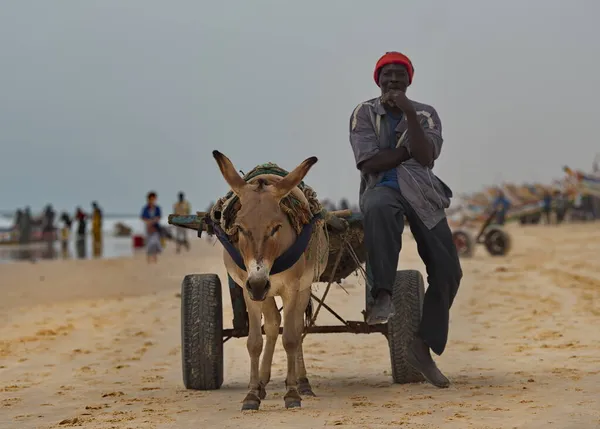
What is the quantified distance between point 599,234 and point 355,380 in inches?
1187

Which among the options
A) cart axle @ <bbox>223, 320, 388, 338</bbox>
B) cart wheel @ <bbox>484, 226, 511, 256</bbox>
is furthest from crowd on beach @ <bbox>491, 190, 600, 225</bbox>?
cart axle @ <bbox>223, 320, 388, 338</bbox>

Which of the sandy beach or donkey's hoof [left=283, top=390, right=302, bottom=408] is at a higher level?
donkey's hoof [left=283, top=390, right=302, bottom=408]

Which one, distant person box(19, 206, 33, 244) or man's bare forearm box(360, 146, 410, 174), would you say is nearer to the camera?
man's bare forearm box(360, 146, 410, 174)

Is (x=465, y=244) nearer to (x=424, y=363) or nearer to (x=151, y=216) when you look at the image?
(x=151, y=216)

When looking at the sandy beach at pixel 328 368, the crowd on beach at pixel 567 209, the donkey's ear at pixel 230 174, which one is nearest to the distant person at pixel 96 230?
the sandy beach at pixel 328 368

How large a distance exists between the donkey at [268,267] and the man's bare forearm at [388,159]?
2.00 ft

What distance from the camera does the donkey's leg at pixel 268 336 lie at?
284 inches

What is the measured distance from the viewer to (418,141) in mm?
7168

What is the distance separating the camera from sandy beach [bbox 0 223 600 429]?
6430mm

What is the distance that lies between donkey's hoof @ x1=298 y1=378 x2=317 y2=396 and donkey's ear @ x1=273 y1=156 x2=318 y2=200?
69.0 inches

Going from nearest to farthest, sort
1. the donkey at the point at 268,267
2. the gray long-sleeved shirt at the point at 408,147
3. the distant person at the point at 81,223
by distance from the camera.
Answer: the donkey at the point at 268,267, the gray long-sleeved shirt at the point at 408,147, the distant person at the point at 81,223

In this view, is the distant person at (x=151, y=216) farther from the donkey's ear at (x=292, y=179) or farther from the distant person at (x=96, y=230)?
the donkey's ear at (x=292, y=179)

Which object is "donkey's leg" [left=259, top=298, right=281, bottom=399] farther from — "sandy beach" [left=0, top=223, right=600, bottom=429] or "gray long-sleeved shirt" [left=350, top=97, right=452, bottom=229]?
"gray long-sleeved shirt" [left=350, top=97, right=452, bottom=229]

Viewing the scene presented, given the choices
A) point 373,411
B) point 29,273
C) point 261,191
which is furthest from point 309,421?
point 29,273
